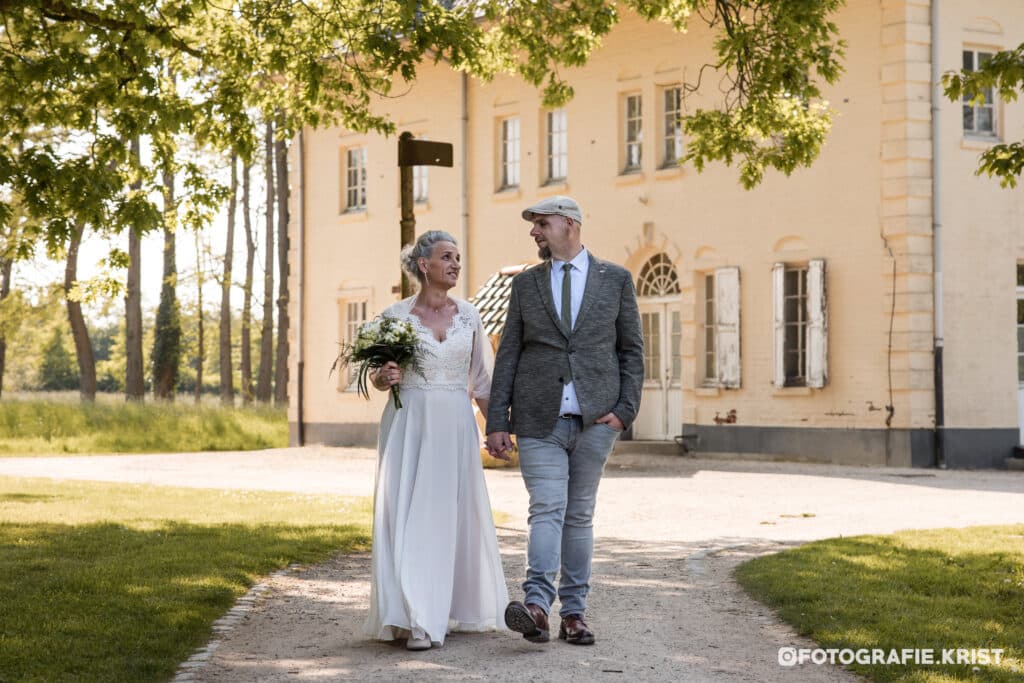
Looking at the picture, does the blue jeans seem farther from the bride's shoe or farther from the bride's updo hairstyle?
the bride's updo hairstyle

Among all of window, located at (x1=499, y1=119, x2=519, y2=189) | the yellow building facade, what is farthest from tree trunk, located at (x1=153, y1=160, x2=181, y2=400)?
window, located at (x1=499, y1=119, x2=519, y2=189)

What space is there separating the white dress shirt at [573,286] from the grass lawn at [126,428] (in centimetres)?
2198

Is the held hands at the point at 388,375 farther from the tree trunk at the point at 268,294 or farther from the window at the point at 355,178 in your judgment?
the tree trunk at the point at 268,294

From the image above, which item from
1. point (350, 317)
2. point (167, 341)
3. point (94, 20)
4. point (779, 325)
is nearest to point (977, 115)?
point (779, 325)

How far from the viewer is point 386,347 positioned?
23.6 ft

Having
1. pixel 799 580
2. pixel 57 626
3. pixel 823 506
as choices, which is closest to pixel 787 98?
pixel 823 506

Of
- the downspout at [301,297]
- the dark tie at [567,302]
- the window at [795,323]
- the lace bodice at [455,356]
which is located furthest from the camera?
the downspout at [301,297]

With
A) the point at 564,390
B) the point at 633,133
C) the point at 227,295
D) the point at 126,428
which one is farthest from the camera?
the point at 227,295

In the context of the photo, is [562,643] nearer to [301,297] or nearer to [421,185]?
[421,185]

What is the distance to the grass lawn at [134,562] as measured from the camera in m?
6.81

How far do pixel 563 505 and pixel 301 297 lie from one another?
2431 cm

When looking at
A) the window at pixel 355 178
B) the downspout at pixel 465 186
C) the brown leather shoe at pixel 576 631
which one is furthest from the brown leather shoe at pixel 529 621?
the window at pixel 355 178

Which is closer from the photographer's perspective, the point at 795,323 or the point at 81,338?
the point at 795,323

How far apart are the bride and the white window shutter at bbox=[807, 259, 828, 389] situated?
14841 millimetres
